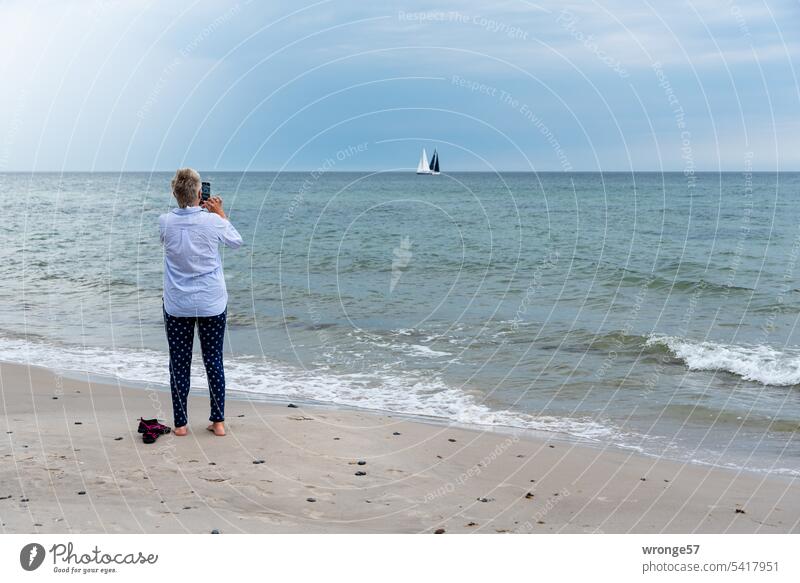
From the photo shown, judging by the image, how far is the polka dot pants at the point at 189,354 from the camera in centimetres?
716

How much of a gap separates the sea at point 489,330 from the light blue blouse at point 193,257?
3.52m

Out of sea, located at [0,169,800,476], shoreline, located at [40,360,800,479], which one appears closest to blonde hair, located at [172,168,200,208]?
shoreline, located at [40,360,800,479]

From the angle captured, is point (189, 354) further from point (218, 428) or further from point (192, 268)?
point (192, 268)

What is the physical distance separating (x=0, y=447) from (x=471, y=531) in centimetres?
432

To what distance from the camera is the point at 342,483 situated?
6.52 meters

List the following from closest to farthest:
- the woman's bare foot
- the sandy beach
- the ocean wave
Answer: the sandy beach → the woman's bare foot → the ocean wave

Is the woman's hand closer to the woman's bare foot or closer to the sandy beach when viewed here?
the woman's bare foot

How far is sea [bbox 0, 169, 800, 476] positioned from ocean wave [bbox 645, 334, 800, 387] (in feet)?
0.16

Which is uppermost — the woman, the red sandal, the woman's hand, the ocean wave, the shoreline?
the woman's hand

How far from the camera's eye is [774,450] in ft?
28.0

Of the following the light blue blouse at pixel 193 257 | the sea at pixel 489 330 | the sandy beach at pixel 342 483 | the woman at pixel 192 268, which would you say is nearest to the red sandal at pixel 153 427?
the sandy beach at pixel 342 483

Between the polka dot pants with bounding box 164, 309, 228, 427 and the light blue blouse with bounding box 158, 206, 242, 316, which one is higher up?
the light blue blouse with bounding box 158, 206, 242, 316

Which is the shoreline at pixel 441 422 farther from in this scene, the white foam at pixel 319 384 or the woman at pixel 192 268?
the woman at pixel 192 268

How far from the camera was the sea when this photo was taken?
998 cm
